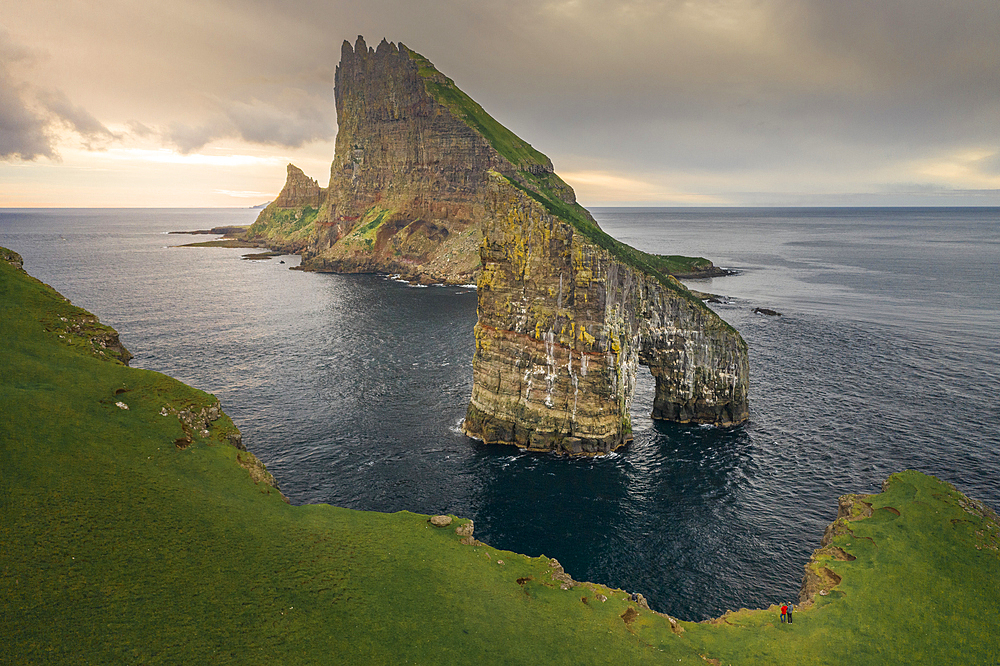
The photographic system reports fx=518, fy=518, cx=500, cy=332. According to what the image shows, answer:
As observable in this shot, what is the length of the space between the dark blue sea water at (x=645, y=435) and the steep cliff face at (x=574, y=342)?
3286 millimetres

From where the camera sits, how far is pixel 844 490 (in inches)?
1891

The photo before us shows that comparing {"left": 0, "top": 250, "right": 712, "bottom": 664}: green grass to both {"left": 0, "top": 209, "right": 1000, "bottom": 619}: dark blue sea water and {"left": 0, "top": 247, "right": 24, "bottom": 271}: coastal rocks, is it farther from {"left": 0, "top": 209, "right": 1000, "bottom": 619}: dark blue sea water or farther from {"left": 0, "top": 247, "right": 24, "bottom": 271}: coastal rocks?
{"left": 0, "top": 247, "right": 24, "bottom": 271}: coastal rocks

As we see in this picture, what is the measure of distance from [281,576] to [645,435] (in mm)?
44695

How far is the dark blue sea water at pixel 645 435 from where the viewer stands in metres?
41.9

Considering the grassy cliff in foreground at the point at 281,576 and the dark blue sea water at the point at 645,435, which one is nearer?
the grassy cliff in foreground at the point at 281,576

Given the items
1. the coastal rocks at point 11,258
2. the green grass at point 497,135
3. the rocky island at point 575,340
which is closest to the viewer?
the coastal rocks at point 11,258

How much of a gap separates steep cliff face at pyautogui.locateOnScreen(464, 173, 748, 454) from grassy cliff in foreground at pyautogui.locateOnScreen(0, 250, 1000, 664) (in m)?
23.8

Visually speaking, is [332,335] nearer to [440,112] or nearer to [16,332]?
[16,332]

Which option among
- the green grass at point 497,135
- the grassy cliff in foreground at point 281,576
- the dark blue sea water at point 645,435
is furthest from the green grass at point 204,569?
the green grass at point 497,135

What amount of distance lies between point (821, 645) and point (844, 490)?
25.1 meters

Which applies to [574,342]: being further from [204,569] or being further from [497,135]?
[497,135]

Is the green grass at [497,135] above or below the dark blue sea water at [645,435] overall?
above

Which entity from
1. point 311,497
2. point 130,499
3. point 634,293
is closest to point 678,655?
point 130,499

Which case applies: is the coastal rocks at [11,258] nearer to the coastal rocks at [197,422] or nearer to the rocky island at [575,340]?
the coastal rocks at [197,422]
